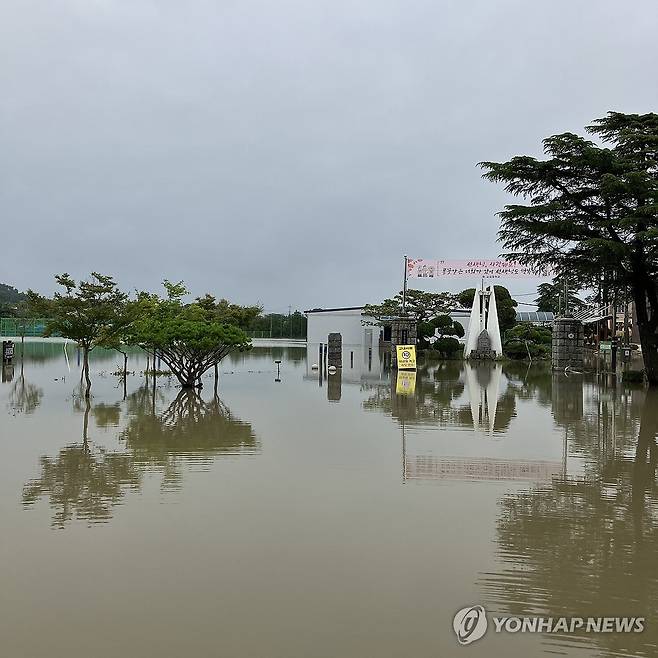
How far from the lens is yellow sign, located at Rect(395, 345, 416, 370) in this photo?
28641 millimetres

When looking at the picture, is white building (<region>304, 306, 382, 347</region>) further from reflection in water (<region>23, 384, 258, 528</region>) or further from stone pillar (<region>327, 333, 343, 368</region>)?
reflection in water (<region>23, 384, 258, 528</region>)

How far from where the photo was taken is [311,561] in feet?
16.9

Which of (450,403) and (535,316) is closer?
(450,403)

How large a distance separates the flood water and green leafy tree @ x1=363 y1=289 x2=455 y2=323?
31.7 metres

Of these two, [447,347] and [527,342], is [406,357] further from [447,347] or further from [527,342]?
[527,342]

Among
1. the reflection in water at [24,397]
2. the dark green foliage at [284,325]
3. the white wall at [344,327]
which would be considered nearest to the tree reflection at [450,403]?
the reflection in water at [24,397]

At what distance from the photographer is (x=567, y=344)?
29.9 metres

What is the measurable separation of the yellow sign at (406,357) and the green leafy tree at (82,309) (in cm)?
1468

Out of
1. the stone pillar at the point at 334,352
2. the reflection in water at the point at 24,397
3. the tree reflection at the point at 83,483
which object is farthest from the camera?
the stone pillar at the point at 334,352

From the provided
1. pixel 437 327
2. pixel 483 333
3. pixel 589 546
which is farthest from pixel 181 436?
pixel 437 327

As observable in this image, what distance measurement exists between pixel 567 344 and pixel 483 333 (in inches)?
357

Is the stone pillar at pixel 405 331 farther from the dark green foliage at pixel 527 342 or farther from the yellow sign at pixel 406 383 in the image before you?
the dark green foliage at pixel 527 342

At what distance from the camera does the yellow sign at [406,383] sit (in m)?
19.1

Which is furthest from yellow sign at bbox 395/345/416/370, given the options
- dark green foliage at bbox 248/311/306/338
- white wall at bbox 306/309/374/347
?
dark green foliage at bbox 248/311/306/338
